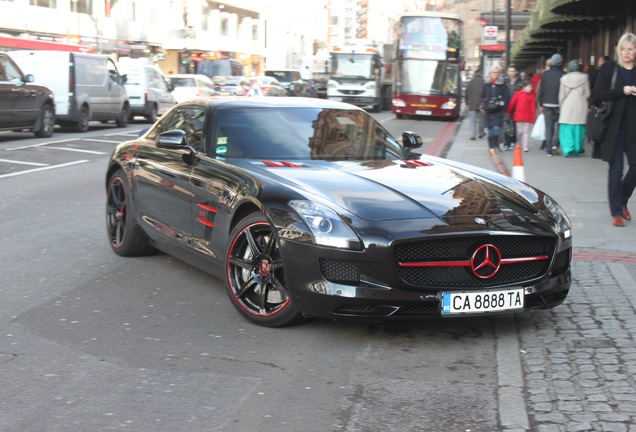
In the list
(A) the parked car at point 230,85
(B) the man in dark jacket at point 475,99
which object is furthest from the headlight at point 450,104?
(B) the man in dark jacket at point 475,99

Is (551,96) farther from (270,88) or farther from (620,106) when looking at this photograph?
(270,88)

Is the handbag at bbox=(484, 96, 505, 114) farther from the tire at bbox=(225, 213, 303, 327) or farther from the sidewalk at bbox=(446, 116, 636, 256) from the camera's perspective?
the tire at bbox=(225, 213, 303, 327)

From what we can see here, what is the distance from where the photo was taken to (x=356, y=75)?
44438 mm

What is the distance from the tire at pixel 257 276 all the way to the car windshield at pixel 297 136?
890 millimetres

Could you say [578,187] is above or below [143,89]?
below

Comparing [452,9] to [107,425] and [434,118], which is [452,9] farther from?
[107,425]

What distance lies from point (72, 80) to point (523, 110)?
39.0 ft

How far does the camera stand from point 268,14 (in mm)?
88562

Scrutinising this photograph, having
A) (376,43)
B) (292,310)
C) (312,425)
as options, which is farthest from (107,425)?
(376,43)

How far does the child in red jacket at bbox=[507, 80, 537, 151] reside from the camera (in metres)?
17.8

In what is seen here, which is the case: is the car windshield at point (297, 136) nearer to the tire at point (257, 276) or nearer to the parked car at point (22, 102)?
the tire at point (257, 276)

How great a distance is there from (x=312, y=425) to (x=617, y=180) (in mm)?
5793

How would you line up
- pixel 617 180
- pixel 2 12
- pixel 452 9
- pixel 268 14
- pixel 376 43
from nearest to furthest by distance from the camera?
pixel 617 180 → pixel 2 12 → pixel 376 43 → pixel 268 14 → pixel 452 9

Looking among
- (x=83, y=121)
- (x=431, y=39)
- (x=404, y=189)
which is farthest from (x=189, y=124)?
(x=431, y=39)
